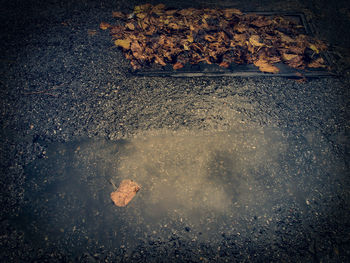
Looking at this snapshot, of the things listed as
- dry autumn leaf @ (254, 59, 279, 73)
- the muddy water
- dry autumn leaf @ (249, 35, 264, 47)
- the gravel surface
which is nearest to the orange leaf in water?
the gravel surface

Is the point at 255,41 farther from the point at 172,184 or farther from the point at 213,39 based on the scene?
the point at 172,184

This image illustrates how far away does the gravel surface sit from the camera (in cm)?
162

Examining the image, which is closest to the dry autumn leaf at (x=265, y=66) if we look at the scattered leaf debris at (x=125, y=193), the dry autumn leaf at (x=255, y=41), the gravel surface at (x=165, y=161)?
the gravel surface at (x=165, y=161)

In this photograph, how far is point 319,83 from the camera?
242 centimetres

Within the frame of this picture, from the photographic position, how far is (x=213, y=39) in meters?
2.73

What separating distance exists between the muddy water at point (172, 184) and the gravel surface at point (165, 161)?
0.01m

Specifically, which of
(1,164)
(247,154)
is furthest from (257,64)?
(1,164)

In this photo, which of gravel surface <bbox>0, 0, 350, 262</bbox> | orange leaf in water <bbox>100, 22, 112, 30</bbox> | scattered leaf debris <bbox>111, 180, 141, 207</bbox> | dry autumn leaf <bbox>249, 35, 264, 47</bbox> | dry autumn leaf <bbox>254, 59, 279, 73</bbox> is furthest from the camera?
orange leaf in water <bbox>100, 22, 112, 30</bbox>

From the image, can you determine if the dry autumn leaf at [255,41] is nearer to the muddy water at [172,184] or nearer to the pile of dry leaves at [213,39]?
the pile of dry leaves at [213,39]

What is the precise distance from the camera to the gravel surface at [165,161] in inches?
63.9

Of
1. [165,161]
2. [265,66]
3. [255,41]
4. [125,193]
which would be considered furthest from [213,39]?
[125,193]

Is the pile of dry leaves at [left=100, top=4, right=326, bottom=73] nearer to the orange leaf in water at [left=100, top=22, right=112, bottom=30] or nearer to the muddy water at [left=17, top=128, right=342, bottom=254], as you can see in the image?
the orange leaf in water at [left=100, top=22, right=112, bottom=30]

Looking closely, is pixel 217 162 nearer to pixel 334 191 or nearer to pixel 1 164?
pixel 334 191

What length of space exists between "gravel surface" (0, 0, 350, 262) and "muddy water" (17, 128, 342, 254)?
0.01 metres
